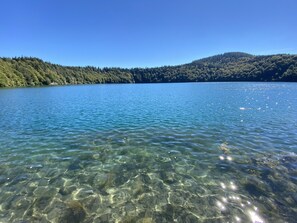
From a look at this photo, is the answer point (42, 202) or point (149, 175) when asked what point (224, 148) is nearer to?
point (149, 175)

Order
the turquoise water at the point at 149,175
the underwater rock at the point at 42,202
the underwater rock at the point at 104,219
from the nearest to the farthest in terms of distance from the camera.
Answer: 1. the underwater rock at the point at 104,219
2. the turquoise water at the point at 149,175
3. the underwater rock at the point at 42,202

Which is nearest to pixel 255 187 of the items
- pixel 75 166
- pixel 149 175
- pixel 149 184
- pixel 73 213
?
pixel 149 184

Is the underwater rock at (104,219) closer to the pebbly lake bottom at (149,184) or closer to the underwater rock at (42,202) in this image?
the pebbly lake bottom at (149,184)

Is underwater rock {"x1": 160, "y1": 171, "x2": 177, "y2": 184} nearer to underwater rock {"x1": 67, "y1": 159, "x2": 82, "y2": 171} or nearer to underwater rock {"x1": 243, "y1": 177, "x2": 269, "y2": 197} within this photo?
underwater rock {"x1": 243, "y1": 177, "x2": 269, "y2": 197}

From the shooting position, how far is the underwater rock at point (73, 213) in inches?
305

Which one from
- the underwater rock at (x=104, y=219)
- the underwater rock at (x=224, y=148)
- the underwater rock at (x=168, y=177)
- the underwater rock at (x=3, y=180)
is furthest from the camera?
the underwater rock at (x=224, y=148)

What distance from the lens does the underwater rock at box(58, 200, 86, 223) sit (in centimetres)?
773

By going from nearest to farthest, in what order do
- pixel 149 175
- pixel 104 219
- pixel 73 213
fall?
pixel 104 219 → pixel 73 213 → pixel 149 175

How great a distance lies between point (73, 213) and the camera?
8.18 metres

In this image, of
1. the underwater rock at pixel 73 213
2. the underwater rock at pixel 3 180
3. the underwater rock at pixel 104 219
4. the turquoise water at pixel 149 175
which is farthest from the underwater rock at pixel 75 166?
the underwater rock at pixel 104 219

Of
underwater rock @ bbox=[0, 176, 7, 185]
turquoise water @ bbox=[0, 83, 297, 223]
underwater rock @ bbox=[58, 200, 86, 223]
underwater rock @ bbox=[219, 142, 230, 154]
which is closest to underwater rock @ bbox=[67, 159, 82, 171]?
turquoise water @ bbox=[0, 83, 297, 223]

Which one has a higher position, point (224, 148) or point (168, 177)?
point (168, 177)

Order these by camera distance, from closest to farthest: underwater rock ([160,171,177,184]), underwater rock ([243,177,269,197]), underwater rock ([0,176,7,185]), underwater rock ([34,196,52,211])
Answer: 1. underwater rock ([34,196,52,211])
2. underwater rock ([243,177,269,197])
3. underwater rock ([0,176,7,185])
4. underwater rock ([160,171,177,184])

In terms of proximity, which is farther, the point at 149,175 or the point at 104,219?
the point at 149,175
